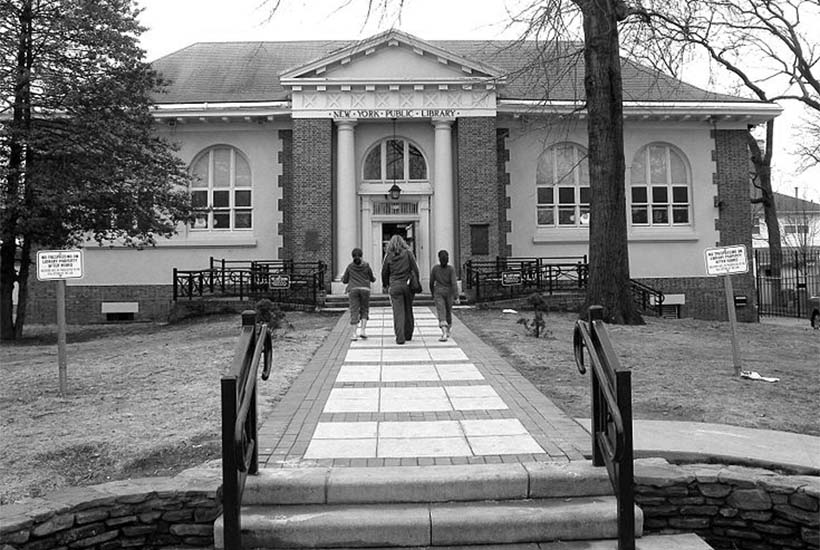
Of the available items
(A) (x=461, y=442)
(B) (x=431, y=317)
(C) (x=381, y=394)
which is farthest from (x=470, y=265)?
(A) (x=461, y=442)

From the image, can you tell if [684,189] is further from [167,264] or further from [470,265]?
[167,264]

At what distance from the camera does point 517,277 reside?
1920cm

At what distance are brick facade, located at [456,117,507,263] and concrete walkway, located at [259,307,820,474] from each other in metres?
12.0

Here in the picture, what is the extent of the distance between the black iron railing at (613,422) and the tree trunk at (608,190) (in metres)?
9.98

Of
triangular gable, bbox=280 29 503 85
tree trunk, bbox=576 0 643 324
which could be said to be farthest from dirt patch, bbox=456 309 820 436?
triangular gable, bbox=280 29 503 85

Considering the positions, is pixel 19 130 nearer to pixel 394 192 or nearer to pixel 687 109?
pixel 394 192

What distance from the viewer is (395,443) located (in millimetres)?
5570

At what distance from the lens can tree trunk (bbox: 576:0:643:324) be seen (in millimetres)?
14406

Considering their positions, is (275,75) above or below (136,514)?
above

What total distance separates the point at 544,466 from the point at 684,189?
21.5 m

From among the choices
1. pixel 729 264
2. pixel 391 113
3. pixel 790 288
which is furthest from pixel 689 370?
pixel 790 288

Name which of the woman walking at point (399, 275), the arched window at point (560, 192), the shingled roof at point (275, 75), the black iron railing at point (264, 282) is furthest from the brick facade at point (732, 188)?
the woman walking at point (399, 275)

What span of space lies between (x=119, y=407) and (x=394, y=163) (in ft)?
53.9

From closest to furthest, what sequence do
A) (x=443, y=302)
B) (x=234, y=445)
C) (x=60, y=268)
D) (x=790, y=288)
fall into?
1. (x=234, y=445)
2. (x=60, y=268)
3. (x=443, y=302)
4. (x=790, y=288)
